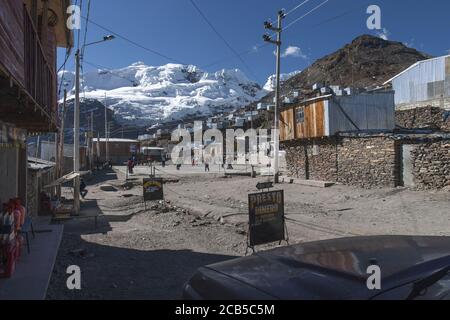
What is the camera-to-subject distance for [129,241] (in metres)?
12.1

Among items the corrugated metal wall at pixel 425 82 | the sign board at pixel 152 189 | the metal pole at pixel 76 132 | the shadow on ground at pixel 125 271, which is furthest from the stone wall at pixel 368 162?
the corrugated metal wall at pixel 425 82

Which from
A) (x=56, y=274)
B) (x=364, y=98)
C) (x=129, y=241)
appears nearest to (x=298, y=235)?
(x=129, y=241)

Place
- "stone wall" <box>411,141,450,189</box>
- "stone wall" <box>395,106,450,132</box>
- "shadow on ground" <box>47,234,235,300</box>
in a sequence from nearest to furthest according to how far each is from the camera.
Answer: "shadow on ground" <box>47,234,235,300</box> → "stone wall" <box>411,141,450,189</box> → "stone wall" <box>395,106,450,132</box>

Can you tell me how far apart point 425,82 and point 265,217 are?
34.6 metres

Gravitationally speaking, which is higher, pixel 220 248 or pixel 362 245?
pixel 362 245

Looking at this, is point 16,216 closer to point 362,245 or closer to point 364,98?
point 362,245

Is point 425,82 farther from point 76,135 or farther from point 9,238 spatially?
point 9,238

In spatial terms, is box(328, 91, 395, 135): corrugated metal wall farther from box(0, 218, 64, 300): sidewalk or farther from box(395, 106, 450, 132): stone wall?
box(0, 218, 64, 300): sidewalk

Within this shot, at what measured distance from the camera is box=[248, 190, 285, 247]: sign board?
9.35 m

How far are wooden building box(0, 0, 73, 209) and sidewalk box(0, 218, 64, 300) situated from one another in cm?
239

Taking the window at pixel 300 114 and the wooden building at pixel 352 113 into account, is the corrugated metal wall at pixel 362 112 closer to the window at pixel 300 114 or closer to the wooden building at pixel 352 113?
the wooden building at pixel 352 113

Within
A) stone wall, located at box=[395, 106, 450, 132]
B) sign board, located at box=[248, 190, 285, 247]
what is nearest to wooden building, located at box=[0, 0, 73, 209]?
sign board, located at box=[248, 190, 285, 247]

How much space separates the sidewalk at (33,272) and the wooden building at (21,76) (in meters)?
2.39

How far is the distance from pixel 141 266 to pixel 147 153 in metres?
75.1
